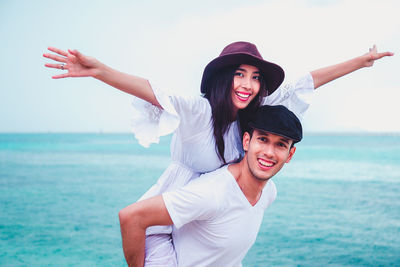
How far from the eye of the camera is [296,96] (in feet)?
10.4

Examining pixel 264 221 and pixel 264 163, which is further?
pixel 264 221

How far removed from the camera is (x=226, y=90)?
2.82m

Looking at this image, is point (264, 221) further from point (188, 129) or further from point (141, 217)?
point (141, 217)

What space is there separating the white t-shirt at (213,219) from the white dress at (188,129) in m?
0.23

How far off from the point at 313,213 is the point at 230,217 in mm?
10655

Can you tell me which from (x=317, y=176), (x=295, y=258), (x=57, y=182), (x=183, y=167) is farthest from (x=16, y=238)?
(x=317, y=176)

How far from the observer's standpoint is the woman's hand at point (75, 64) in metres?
2.11

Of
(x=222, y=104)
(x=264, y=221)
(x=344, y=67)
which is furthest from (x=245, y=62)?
(x=264, y=221)

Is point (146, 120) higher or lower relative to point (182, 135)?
higher

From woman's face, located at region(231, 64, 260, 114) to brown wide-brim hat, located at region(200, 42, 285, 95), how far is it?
0.16 feet

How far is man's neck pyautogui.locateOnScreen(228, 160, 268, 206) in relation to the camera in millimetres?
2590

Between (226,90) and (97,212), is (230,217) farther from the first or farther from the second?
(97,212)

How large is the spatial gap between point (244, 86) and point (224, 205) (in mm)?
865

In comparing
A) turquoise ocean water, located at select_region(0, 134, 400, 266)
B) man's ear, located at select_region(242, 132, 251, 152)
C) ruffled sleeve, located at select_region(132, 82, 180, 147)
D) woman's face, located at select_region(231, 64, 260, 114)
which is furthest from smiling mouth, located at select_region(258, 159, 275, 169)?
turquoise ocean water, located at select_region(0, 134, 400, 266)
